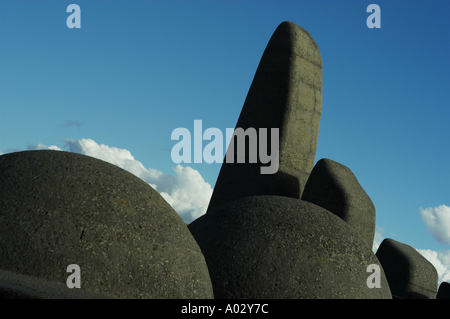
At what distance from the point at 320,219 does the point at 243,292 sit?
1.47 m

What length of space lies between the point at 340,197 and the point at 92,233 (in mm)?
5886

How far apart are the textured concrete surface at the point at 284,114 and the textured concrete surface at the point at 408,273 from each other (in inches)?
138

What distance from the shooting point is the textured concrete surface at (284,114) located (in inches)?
348

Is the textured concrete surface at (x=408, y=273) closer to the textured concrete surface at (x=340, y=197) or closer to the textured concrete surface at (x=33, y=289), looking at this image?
the textured concrete surface at (x=340, y=197)

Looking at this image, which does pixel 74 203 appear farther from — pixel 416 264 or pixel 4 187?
pixel 416 264

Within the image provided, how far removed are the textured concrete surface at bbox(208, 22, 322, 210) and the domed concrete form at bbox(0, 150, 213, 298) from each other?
453 cm

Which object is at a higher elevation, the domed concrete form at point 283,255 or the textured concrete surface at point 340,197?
the textured concrete surface at point 340,197

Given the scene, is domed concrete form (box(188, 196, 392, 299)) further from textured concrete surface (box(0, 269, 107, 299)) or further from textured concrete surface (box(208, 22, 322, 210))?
textured concrete surface (box(208, 22, 322, 210))

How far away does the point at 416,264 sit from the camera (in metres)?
10.6

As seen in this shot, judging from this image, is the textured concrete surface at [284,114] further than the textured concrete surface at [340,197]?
Yes

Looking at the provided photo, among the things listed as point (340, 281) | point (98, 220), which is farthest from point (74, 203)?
point (340, 281)

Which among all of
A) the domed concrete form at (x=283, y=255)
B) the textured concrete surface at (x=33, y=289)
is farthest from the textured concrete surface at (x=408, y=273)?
the textured concrete surface at (x=33, y=289)

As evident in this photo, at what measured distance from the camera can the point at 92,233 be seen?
12.3ft

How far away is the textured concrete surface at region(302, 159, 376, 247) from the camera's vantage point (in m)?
8.65
